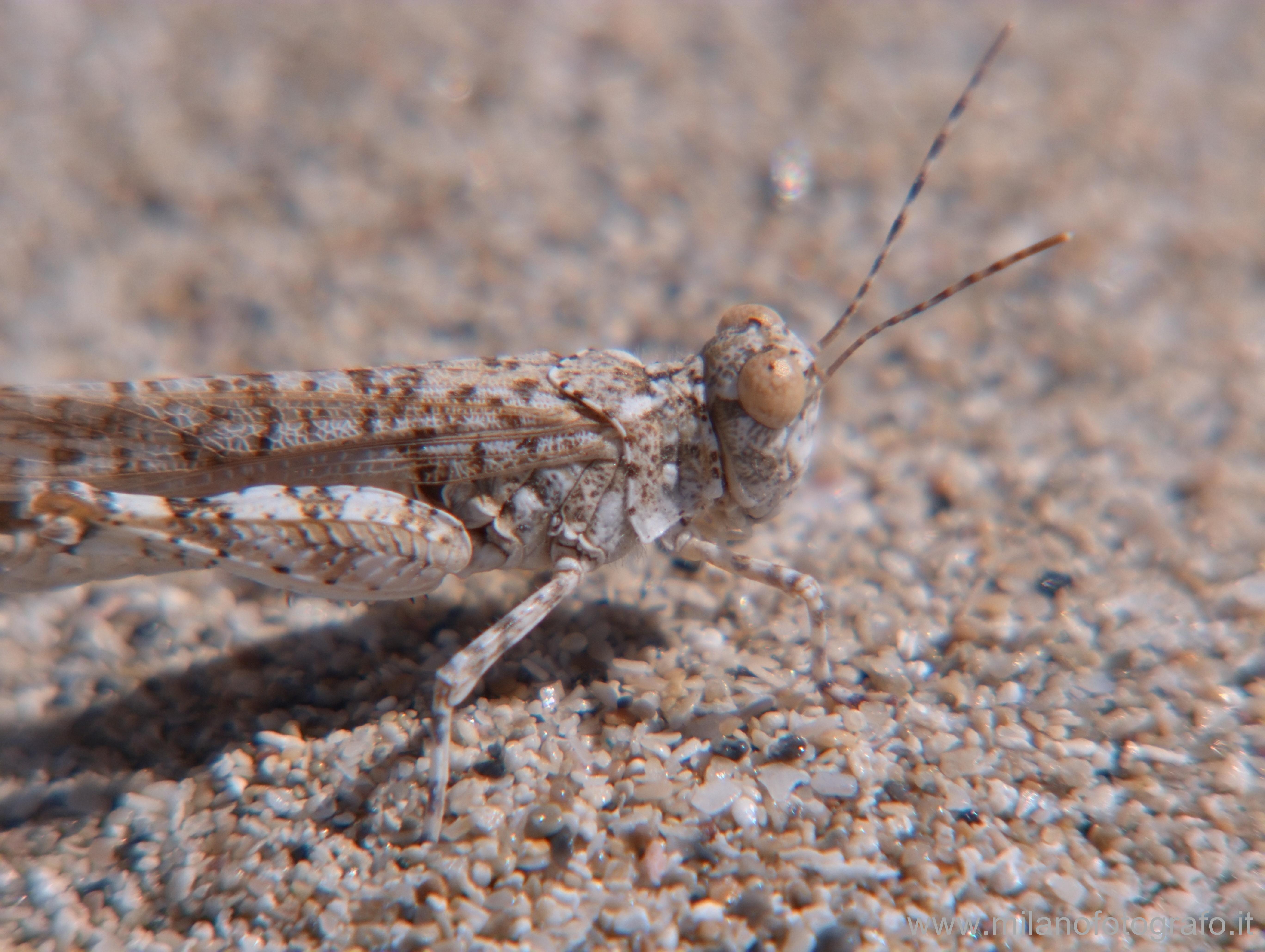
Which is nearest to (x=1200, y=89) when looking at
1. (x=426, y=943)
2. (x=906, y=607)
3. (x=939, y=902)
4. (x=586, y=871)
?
(x=906, y=607)

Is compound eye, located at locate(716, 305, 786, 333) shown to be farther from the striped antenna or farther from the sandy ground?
the sandy ground

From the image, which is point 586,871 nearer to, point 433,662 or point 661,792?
point 661,792

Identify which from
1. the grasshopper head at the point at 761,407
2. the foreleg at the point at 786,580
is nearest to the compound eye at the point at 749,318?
the grasshopper head at the point at 761,407

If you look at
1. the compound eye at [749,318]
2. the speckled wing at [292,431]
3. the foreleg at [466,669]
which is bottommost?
the foreleg at [466,669]

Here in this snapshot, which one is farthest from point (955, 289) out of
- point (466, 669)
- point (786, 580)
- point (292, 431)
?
point (292, 431)

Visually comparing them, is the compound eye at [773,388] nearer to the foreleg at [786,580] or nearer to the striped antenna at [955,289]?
the striped antenna at [955,289]

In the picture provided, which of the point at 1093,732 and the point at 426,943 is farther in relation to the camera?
the point at 1093,732
